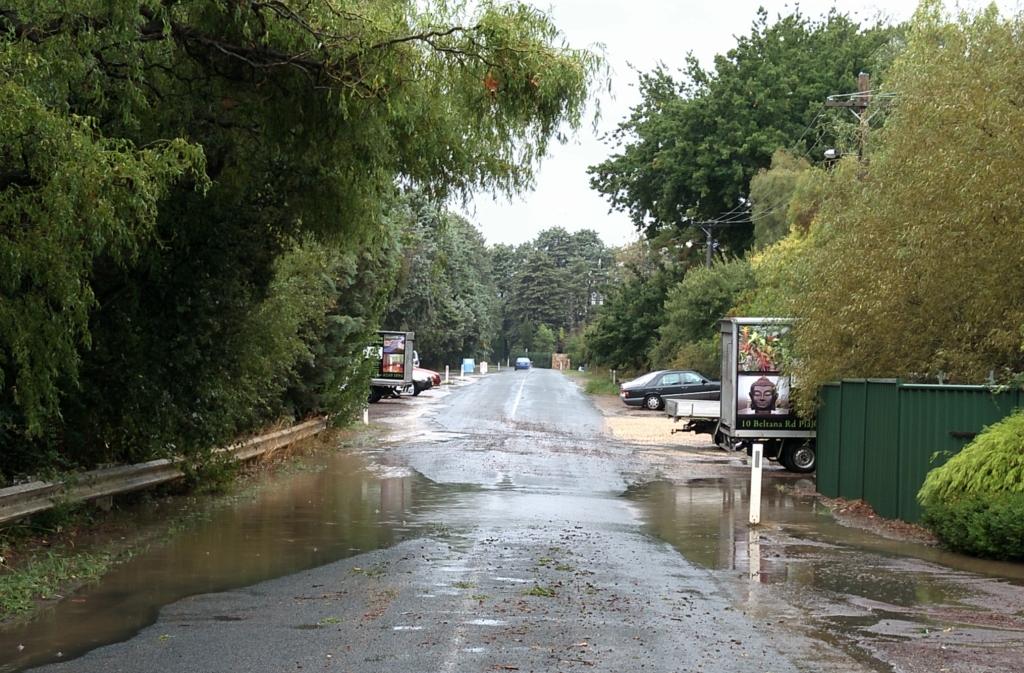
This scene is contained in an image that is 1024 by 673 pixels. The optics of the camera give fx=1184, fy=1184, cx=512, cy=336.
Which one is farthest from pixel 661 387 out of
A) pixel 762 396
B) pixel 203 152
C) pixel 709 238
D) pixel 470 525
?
pixel 203 152

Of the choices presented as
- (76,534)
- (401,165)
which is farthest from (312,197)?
(76,534)

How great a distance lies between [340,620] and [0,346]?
11.6ft

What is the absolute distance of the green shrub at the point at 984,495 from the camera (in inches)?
448

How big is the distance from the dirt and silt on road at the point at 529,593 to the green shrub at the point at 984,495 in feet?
0.80

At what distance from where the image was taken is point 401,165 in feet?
41.9

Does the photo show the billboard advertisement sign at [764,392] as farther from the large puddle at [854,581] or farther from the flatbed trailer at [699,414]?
the large puddle at [854,581]

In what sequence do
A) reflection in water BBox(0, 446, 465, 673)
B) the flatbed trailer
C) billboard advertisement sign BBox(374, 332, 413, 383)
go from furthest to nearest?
1. billboard advertisement sign BBox(374, 332, 413, 383)
2. the flatbed trailer
3. reflection in water BBox(0, 446, 465, 673)

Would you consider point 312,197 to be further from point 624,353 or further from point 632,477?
point 624,353

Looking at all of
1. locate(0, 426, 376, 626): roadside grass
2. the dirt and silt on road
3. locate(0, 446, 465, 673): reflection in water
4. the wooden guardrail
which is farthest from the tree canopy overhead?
the dirt and silt on road

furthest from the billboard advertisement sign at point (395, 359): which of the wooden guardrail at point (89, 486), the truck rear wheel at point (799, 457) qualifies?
the wooden guardrail at point (89, 486)

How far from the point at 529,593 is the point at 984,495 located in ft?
17.2

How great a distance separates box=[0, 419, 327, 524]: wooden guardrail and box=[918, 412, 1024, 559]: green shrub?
29.1ft

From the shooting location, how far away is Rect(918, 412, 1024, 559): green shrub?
37.3 feet

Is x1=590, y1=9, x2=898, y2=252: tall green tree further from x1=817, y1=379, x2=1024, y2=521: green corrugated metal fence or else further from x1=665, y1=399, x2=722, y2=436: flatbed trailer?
x1=817, y1=379, x2=1024, y2=521: green corrugated metal fence
